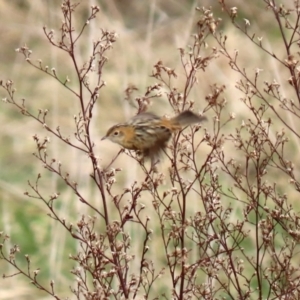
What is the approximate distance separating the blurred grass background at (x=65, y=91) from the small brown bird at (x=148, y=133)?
6.94 feet

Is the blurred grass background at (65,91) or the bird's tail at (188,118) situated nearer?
the bird's tail at (188,118)

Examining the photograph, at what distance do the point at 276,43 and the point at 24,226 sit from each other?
110 inches

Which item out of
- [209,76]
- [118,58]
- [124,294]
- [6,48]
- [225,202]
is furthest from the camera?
[6,48]

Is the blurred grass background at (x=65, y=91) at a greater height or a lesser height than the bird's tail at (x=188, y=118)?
greater

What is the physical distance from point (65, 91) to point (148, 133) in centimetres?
510

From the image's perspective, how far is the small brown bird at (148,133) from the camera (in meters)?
2.35

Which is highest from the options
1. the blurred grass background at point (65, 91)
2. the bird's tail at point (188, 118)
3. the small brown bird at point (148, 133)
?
the blurred grass background at point (65, 91)

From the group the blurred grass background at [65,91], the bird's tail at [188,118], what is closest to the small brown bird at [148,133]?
the bird's tail at [188,118]

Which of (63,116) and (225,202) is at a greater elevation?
(63,116)

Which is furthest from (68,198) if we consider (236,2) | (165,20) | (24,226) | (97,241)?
(97,241)

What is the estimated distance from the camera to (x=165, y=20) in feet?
24.9

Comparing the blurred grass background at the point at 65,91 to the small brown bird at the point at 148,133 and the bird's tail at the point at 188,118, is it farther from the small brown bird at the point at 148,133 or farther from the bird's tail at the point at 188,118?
the bird's tail at the point at 188,118

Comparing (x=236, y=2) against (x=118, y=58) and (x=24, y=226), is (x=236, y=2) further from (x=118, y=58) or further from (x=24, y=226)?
(x=24, y=226)

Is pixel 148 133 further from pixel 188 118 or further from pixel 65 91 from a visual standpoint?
pixel 65 91
